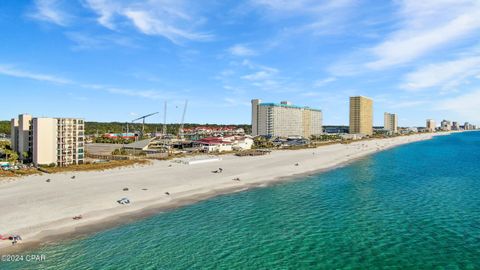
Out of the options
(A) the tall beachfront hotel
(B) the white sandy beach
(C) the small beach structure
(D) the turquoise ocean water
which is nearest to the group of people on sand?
(B) the white sandy beach

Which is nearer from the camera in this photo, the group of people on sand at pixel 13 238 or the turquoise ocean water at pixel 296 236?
the turquoise ocean water at pixel 296 236

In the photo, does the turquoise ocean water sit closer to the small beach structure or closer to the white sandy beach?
the white sandy beach

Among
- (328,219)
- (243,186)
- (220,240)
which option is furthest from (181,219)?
(243,186)

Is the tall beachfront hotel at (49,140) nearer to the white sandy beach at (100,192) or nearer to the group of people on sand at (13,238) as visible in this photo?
the white sandy beach at (100,192)

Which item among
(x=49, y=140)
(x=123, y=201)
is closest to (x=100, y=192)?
(x=123, y=201)

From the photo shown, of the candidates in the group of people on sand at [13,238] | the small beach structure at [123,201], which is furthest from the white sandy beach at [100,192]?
the small beach structure at [123,201]
